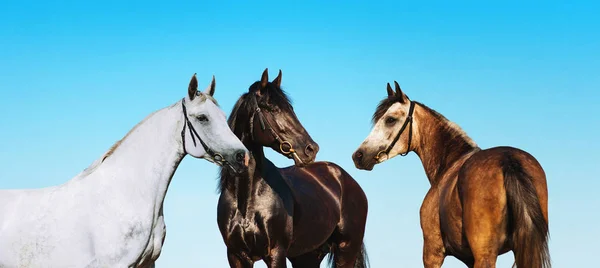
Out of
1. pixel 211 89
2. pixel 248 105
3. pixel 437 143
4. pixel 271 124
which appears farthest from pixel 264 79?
pixel 211 89

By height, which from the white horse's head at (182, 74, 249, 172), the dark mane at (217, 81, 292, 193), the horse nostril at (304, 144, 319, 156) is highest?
the dark mane at (217, 81, 292, 193)

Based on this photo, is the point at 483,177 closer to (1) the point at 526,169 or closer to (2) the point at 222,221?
(1) the point at 526,169

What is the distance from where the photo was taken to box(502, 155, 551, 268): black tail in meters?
8.36

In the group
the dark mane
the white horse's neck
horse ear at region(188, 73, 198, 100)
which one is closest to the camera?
the white horse's neck

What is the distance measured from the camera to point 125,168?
22.6 ft

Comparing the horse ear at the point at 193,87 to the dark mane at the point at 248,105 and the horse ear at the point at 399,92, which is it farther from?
the horse ear at the point at 399,92

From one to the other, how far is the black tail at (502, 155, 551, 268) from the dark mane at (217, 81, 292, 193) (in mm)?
2712

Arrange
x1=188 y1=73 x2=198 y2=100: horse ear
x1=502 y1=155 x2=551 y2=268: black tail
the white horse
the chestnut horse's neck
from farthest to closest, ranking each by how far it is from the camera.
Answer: the chestnut horse's neck, x1=502 y1=155 x2=551 y2=268: black tail, x1=188 y1=73 x2=198 y2=100: horse ear, the white horse

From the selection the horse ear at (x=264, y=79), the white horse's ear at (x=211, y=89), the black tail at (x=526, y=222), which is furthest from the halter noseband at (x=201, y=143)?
the black tail at (x=526, y=222)

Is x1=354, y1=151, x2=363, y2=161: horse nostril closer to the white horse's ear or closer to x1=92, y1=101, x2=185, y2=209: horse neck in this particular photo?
the white horse's ear

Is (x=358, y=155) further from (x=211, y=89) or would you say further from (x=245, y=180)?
(x=211, y=89)

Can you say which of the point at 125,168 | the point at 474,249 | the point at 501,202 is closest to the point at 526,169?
the point at 501,202

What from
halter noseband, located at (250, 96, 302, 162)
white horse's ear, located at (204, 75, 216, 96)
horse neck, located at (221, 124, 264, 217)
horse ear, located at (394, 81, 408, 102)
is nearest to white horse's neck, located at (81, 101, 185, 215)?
white horse's ear, located at (204, 75, 216, 96)

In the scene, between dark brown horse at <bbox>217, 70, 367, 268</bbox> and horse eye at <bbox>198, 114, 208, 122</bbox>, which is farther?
dark brown horse at <bbox>217, 70, 367, 268</bbox>
